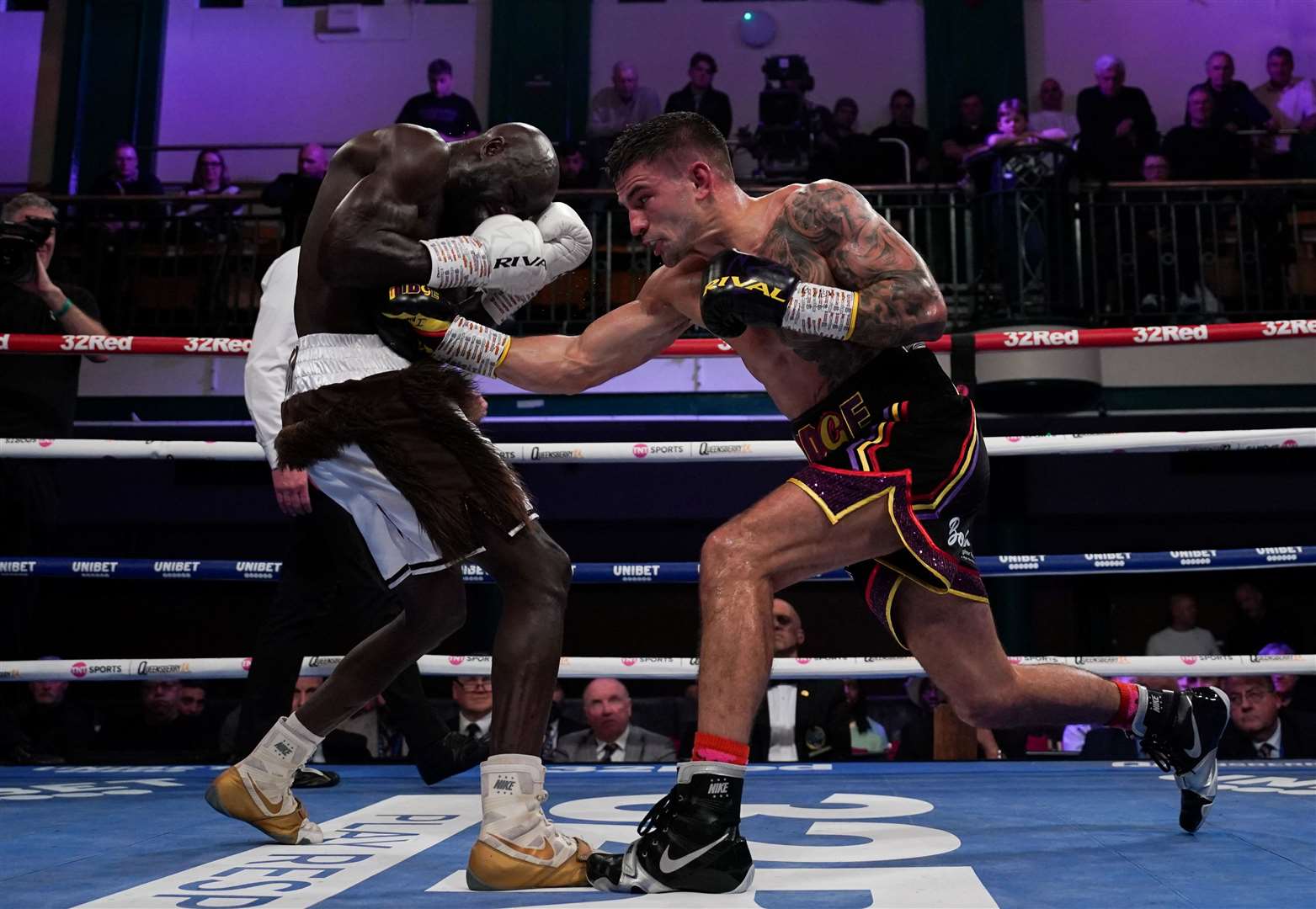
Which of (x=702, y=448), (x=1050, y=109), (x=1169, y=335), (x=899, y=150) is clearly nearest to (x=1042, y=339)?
(x=1169, y=335)

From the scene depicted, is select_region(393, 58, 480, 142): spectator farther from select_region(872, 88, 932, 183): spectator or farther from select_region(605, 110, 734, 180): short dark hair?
select_region(605, 110, 734, 180): short dark hair

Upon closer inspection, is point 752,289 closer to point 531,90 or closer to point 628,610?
point 628,610

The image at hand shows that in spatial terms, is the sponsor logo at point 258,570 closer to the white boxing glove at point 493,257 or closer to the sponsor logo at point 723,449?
the sponsor logo at point 723,449

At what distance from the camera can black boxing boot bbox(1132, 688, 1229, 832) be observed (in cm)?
199

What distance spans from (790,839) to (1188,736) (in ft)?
2.38

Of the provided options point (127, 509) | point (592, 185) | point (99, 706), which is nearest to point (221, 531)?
point (127, 509)

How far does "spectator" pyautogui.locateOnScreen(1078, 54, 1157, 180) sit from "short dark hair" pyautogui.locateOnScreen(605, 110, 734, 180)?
6.64 metres

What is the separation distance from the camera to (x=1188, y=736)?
6.79 ft

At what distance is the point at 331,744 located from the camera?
183 inches

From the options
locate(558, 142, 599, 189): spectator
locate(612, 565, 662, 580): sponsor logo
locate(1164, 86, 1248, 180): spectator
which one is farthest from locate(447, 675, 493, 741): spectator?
locate(1164, 86, 1248, 180): spectator

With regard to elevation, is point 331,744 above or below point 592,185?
below

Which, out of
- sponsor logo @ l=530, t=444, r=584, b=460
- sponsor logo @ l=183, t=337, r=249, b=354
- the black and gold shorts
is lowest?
the black and gold shorts

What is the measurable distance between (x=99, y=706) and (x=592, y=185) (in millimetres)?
4878

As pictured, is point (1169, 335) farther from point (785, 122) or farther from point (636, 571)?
point (785, 122)
